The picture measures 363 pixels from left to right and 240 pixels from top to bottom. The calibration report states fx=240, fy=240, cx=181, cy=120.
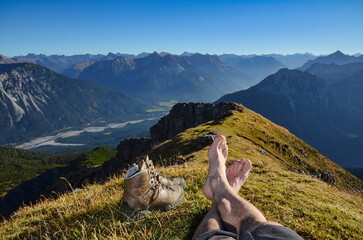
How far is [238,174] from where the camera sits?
290 inches

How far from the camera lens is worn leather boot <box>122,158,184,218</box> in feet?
18.9

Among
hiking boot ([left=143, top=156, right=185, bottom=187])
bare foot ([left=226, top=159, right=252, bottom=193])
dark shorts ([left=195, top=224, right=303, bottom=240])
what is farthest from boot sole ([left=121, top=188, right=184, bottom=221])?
dark shorts ([left=195, top=224, right=303, bottom=240])

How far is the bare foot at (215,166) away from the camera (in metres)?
6.06

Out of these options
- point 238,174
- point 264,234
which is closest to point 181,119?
point 238,174

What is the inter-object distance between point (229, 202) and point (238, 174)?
251cm

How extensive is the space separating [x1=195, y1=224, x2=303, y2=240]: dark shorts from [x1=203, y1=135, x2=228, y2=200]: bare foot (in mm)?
2019

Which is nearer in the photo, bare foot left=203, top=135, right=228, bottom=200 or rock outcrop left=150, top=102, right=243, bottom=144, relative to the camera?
bare foot left=203, top=135, right=228, bottom=200

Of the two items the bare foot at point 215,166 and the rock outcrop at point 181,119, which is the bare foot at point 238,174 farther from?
the rock outcrop at point 181,119

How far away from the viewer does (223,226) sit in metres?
4.70

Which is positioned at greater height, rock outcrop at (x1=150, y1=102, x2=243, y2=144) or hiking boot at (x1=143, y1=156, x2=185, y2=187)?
hiking boot at (x1=143, y1=156, x2=185, y2=187)

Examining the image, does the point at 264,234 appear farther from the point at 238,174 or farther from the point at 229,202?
the point at 238,174

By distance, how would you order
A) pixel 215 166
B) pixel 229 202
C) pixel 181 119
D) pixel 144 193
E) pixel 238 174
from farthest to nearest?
1. pixel 181 119
2. pixel 238 174
3. pixel 215 166
4. pixel 144 193
5. pixel 229 202

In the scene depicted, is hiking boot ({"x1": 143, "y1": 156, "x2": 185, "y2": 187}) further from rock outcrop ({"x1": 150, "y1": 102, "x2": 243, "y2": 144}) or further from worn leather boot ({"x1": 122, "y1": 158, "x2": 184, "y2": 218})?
rock outcrop ({"x1": 150, "y1": 102, "x2": 243, "y2": 144})

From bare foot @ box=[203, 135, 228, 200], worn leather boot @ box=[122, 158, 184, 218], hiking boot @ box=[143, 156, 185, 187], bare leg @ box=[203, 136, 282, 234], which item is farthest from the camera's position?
hiking boot @ box=[143, 156, 185, 187]
